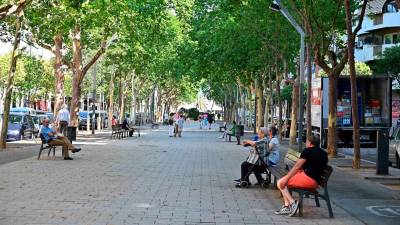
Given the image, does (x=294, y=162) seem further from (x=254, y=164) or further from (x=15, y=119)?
(x=15, y=119)

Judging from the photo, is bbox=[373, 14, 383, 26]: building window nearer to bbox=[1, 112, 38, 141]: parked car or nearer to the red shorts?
bbox=[1, 112, 38, 141]: parked car

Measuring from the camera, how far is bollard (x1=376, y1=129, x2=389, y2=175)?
15.7 meters

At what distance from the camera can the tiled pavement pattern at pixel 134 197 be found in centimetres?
884

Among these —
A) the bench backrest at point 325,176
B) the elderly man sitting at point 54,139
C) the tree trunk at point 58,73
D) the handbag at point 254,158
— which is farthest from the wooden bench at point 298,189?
the tree trunk at point 58,73

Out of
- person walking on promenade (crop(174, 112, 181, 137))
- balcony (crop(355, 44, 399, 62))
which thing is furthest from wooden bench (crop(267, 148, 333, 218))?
balcony (crop(355, 44, 399, 62))

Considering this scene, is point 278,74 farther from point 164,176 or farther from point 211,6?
point 164,176

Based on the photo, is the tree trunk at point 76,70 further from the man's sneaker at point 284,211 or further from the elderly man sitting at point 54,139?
the man's sneaker at point 284,211

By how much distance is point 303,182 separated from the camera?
30.6ft

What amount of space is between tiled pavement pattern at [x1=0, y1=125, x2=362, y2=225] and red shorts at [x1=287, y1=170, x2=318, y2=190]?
1.53 feet

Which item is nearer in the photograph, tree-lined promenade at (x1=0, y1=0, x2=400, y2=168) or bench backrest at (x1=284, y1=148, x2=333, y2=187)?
bench backrest at (x1=284, y1=148, x2=333, y2=187)

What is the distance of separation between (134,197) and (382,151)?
7.56 meters

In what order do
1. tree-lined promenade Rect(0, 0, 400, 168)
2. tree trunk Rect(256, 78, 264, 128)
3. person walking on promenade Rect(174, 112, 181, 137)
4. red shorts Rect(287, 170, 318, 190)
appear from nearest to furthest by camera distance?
1. red shorts Rect(287, 170, 318, 190)
2. tree-lined promenade Rect(0, 0, 400, 168)
3. person walking on promenade Rect(174, 112, 181, 137)
4. tree trunk Rect(256, 78, 264, 128)

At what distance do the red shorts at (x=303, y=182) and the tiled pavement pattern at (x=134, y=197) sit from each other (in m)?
0.47

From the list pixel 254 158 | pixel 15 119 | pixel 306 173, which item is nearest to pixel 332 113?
pixel 254 158
